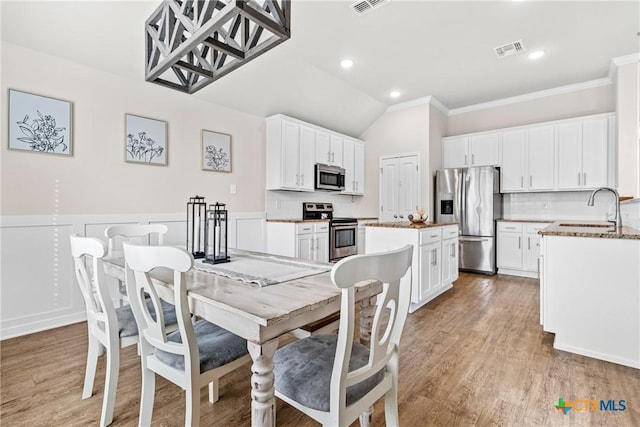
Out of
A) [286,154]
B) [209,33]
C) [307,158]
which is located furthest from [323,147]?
[209,33]

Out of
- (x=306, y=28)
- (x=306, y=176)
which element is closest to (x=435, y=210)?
(x=306, y=176)

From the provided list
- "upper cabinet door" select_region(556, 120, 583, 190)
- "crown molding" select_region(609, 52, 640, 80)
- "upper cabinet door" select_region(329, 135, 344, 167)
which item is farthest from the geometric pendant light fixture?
"upper cabinet door" select_region(556, 120, 583, 190)

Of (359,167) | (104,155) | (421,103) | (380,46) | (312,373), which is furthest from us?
(359,167)

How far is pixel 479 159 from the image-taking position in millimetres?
5070

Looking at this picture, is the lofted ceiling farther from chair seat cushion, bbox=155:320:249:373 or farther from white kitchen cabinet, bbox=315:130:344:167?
chair seat cushion, bbox=155:320:249:373

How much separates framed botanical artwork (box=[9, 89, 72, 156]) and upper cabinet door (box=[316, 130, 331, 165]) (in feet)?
10.3

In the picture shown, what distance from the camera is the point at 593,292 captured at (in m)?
2.17

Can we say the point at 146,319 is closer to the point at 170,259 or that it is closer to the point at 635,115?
the point at 170,259

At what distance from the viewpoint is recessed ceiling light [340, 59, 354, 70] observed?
3.76m

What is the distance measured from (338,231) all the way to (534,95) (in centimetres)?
379

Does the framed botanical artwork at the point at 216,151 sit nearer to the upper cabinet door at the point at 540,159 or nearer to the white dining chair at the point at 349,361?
the white dining chair at the point at 349,361

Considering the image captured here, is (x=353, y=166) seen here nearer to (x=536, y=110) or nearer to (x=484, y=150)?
(x=484, y=150)

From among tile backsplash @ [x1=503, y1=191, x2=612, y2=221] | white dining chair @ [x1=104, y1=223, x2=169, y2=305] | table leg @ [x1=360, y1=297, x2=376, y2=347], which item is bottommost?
table leg @ [x1=360, y1=297, x2=376, y2=347]

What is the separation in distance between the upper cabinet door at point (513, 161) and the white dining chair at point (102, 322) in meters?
5.04
